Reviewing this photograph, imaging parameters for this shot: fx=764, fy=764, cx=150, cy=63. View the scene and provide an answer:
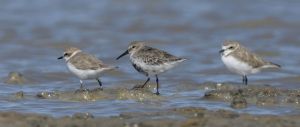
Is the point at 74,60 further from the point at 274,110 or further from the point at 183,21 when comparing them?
the point at 183,21

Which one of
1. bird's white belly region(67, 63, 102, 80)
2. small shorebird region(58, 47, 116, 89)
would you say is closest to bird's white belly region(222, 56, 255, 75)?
small shorebird region(58, 47, 116, 89)

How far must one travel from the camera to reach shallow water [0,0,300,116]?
432 inches

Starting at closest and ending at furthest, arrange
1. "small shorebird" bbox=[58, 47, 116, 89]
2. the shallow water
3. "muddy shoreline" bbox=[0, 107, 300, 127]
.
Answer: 1. "muddy shoreline" bbox=[0, 107, 300, 127]
2. the shallow water
3. "small shorebird" bbox=[58, 47, 116, 89]

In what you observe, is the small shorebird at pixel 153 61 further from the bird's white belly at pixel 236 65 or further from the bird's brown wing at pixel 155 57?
the bird's white belly at pixel 236 65

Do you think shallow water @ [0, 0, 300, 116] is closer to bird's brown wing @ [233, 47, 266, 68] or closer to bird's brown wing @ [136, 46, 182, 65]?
bird's brown wing @ [136, 46, 182, 65]

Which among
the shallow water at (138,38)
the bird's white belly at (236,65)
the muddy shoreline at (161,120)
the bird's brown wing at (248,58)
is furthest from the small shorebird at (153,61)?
the muddy shoreline at (161,120)

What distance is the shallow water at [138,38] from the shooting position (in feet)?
36.0

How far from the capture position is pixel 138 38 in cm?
1875

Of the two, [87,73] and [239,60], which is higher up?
[239,60]

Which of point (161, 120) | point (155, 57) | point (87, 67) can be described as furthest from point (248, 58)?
point (161, 120)

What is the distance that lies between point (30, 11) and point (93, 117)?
510 inches

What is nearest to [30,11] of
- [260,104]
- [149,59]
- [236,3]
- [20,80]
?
[236,3]

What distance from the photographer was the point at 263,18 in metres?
20.5

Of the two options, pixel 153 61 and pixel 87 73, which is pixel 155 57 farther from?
pixel 87 73
